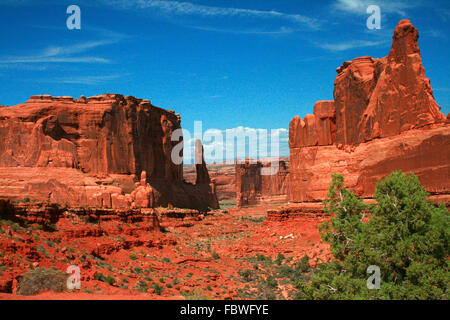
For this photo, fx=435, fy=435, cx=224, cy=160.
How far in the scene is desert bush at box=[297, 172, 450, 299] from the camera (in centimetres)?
1611

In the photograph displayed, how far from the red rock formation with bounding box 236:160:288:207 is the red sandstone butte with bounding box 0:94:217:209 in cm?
4328

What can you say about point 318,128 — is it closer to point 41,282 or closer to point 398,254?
point 398,254

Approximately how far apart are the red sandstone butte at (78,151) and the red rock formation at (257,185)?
43.3m

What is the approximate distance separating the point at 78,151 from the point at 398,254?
38.4 m

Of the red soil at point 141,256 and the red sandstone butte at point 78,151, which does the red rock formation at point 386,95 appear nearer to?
the red soil at point 141,256

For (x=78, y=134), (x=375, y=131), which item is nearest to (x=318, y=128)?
(x=375, y=131)

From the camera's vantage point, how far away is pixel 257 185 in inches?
4031

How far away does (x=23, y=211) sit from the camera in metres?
20.6

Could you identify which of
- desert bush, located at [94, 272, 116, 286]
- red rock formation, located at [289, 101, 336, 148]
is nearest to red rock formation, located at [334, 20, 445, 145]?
red rock formation, located at [289, 101, 336, 148]

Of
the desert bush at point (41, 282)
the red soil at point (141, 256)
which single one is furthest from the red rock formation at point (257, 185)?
the desert bush at point (41, 282)
